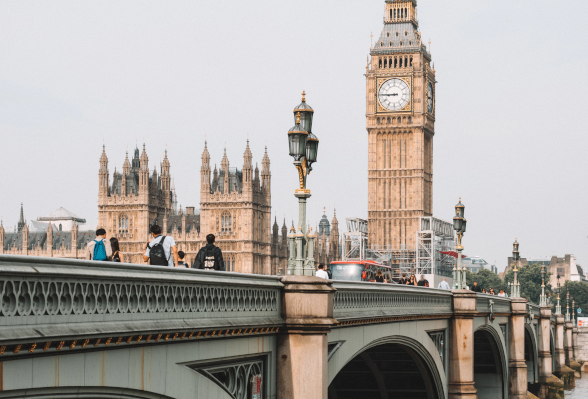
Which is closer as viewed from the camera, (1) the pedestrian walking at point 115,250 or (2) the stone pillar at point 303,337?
(1) the pedestrian walking at point 115,250

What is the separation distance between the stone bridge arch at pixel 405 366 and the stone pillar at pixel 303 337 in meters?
8.35

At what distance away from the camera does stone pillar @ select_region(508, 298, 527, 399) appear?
123ft

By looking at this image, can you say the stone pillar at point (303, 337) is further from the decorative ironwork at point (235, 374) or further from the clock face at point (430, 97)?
the clock face at point (430, 97)

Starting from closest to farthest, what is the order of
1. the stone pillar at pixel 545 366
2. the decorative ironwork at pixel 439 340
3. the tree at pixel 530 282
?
the decorative ironwork at pixel 439 340 < the stone pillar at pixel 545 366 < the tree at pixel 530 282

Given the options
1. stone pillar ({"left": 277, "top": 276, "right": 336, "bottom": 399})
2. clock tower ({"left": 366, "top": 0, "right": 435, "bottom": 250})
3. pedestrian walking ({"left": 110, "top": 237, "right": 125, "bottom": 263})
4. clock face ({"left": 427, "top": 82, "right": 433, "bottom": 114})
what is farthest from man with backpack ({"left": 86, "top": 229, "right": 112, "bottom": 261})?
clock face ({"left": 427, "top": 82, "right": 433, "bottom": 114})

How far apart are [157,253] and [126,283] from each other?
267 cm

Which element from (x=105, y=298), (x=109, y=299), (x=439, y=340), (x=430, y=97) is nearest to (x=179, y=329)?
(x=109, y=299)

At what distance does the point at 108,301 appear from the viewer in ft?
25.4

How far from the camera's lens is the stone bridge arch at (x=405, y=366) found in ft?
71.9

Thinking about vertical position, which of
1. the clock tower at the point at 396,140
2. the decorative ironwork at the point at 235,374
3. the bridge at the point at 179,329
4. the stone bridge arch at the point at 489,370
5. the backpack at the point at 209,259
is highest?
the clock tower at the point at 396,140

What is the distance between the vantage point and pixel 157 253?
420 inches

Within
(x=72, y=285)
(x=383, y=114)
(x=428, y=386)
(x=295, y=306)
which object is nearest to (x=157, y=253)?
(x=295, y=306)

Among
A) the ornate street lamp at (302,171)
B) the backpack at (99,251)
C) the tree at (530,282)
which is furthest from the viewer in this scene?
the tree at (530,282)

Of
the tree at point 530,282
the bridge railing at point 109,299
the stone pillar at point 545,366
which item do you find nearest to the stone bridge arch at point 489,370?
the stone pillar at point 545,366
